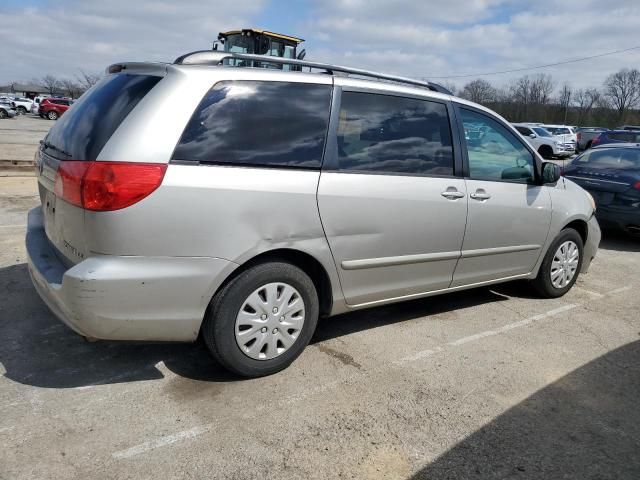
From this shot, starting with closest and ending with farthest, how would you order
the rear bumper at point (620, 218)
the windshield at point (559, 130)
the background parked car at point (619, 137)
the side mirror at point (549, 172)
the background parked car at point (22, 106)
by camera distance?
the side mirror at point (549, 172) → the rear bumper at point (620, 218) → the background parked car at point (619, 137) → the windshield at point (559, 130) → the background parked car at point (22, 106)

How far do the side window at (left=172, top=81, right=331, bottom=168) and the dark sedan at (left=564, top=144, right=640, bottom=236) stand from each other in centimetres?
596

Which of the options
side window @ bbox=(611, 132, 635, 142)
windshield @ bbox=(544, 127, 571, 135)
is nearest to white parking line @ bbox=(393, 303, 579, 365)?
side window @ bbox=(611, 132, 635, 142)

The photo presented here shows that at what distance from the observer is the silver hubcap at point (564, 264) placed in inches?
198

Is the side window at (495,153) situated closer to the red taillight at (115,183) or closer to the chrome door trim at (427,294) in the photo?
the chrome door trim at (427,294)

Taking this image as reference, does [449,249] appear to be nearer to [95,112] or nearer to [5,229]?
[95,112]

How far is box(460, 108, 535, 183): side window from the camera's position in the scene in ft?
13.6

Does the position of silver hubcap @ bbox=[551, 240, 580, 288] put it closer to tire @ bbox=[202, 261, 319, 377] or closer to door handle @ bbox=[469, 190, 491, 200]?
door handle @ bbox=[469, 190, 491, 200]

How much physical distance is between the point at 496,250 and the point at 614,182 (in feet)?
14.5

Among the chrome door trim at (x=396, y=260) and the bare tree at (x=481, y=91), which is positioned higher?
the bare tree at (x=481, y=91)

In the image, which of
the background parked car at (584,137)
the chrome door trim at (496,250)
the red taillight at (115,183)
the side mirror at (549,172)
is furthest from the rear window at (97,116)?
the background parked car at (584,137)

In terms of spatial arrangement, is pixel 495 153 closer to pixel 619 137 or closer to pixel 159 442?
pixel 159 442

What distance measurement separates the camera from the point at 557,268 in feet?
16.6

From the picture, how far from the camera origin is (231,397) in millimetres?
3037

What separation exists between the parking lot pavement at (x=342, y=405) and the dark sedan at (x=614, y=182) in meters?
3.71
